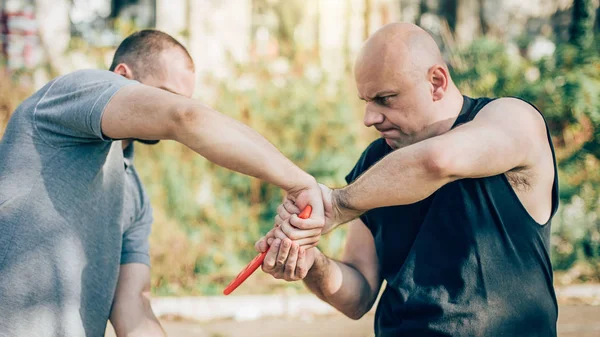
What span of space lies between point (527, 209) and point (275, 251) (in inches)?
36.1

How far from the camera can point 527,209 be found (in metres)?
2.43

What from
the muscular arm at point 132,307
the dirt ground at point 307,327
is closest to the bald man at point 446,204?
the muscular arm at point 132,307

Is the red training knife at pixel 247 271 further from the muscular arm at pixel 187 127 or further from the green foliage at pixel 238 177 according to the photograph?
the green foliage at pixel 238 177

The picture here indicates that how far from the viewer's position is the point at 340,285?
112 inches

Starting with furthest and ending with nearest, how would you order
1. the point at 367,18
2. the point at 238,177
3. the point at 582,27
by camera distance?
the point at 367,18, the point at 582,27, the point at 238,177

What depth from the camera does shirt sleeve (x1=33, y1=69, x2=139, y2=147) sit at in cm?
216

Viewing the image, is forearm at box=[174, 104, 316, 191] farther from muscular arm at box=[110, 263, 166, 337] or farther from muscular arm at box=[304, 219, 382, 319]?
muscular arm at box=[110, 263, 166, 337]

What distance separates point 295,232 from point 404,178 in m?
0.53

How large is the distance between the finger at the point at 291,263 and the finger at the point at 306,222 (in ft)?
0.25

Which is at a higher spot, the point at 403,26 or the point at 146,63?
the point at 403,26

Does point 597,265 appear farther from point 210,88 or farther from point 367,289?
point 367,289

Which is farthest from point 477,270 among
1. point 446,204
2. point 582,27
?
point 582,27

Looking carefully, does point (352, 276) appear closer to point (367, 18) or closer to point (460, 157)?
point (460, 157)

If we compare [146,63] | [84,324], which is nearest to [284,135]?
[146,63]
